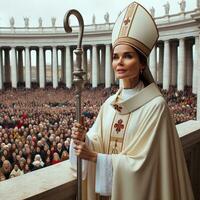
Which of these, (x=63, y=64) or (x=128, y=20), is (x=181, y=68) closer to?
(x=63, y=64)

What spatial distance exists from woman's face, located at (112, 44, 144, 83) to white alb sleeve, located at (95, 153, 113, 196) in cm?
83

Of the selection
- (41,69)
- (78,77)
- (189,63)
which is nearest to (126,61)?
(78,77)

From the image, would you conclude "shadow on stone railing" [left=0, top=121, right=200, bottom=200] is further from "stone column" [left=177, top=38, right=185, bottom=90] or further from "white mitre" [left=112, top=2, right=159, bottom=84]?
"stone column" [left=177, top=38, right=185, bottom=90]

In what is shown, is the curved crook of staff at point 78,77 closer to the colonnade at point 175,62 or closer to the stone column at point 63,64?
the colonnade at point 175,62

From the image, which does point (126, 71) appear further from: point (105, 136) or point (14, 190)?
point (14, 190)

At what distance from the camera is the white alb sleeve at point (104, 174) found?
132 inches

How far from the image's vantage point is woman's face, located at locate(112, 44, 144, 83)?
355cm

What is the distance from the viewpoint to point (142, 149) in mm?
3369

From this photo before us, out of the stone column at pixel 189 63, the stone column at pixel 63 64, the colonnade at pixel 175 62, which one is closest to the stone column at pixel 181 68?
the colonnade at pixel 175 62

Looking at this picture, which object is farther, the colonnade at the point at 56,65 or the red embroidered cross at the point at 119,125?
the colonnade at the point at 56,65

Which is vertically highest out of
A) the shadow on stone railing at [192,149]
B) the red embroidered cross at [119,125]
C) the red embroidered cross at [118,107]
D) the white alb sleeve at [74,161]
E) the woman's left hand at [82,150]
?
the red embroidered cross at [118,107]

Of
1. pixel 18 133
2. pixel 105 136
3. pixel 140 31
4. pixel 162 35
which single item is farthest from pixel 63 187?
pixel 162 35

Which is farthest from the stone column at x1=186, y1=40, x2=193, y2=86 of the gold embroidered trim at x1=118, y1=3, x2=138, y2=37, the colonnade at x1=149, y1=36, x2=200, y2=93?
the gold embroidered trim at x1=118, y1=3, x2=138, y2=37

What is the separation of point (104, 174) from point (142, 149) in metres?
0.42
